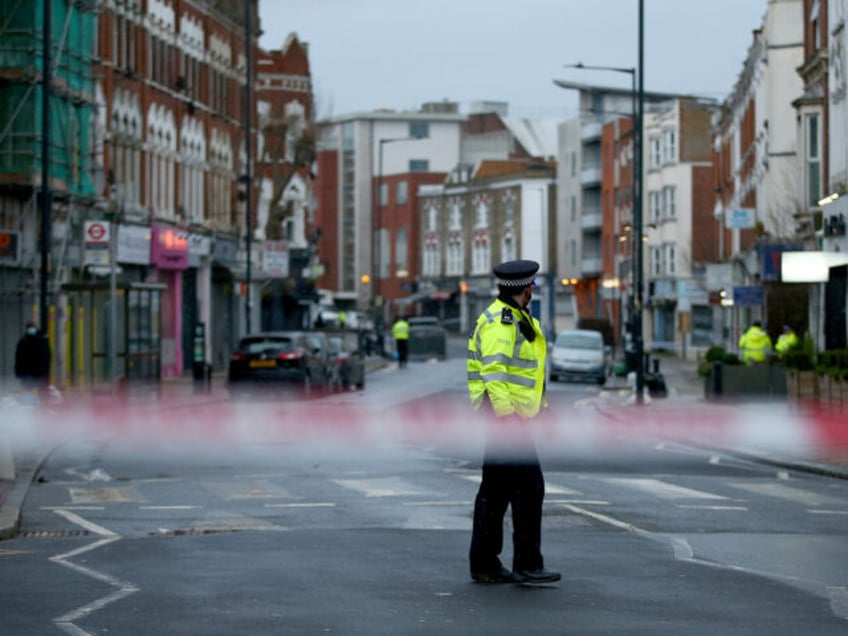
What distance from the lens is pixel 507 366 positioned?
10.8 meters

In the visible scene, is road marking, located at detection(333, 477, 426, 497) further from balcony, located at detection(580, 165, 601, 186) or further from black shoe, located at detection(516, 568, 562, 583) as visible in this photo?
balcony, located at detection(580, 165, 601, 186)

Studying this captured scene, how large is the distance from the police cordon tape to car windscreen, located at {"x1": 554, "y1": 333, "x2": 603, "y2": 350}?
58.6 ft

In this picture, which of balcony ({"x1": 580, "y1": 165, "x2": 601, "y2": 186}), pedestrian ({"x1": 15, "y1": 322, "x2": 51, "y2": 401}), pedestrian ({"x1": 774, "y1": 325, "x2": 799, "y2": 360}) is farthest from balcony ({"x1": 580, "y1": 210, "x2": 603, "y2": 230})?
pedestrian ({"x1": 15, "y1": 322, "x2": 51, "y2": 401})

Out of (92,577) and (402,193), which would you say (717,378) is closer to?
(92,577)

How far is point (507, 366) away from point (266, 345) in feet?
102

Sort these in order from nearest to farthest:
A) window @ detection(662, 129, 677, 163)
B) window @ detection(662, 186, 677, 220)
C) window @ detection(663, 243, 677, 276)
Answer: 1. window @ detection(662, 186, 677, 220)
2. window @ detection(663, 243, 677, 276)
3. window @ detection(662, 129, 677, 163)

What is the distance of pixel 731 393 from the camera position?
4025cm

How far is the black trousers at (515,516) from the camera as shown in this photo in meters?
10.9

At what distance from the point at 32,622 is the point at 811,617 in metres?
→ 3.91

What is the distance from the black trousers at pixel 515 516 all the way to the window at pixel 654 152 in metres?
87.4

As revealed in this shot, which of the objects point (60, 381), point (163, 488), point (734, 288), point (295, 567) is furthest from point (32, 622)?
point (734, 288)

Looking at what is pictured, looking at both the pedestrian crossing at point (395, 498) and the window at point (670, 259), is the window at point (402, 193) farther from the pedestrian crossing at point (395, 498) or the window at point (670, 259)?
the pedestrian crossing at point (395, 498)

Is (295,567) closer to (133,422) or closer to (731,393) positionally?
(133,422)

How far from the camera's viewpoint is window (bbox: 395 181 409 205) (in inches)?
5290
